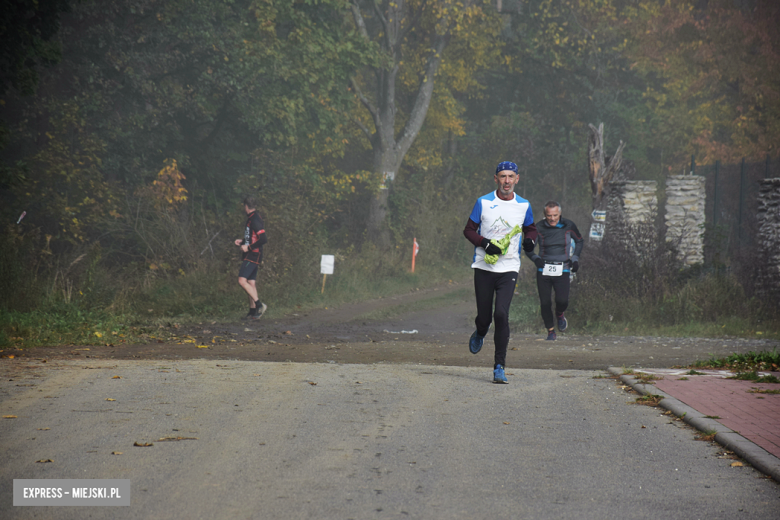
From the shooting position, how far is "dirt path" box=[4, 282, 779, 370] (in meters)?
10.3

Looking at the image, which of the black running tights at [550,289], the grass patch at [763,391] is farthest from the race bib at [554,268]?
the grass patch at [763,391]

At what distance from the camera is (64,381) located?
751 cm

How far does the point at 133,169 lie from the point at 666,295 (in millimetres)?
15431

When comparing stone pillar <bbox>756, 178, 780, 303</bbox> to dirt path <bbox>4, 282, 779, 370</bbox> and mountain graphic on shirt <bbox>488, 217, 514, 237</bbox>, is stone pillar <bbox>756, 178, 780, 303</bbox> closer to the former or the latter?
dirt path <bbox>4, 282, 779, 370</bbox>

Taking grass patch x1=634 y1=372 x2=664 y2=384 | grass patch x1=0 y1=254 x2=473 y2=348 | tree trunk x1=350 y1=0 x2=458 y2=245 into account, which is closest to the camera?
grass patch x1=634 y1=372 x2=664 y2=384

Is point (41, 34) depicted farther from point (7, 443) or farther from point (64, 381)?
point (7, 443)

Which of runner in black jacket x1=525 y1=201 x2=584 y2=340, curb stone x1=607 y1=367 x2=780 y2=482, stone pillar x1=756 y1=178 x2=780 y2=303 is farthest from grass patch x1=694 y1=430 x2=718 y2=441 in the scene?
stone pillar x1=756 y1=178 x2=780 y2=303

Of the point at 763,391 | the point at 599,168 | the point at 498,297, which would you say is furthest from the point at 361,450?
the point at 599,168

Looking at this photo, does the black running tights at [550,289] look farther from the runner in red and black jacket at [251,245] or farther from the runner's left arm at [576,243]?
the runner in red and black jacket at [251,245]

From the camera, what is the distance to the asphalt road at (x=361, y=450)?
14.1ft

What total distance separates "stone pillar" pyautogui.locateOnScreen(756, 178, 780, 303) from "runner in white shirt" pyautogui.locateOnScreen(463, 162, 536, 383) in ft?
33.9

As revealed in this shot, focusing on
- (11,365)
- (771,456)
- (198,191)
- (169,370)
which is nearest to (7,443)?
(169,370)

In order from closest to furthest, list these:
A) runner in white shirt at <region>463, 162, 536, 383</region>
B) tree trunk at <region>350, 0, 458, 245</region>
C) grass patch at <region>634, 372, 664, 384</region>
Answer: runner in white shirt at <region>463, 162, 536, 383</region>, grass patch at <region>634, 372, 664, 384</region>, tree trunk at <region>350, 0, 458, 245</region>

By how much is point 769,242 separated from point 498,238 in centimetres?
1094
